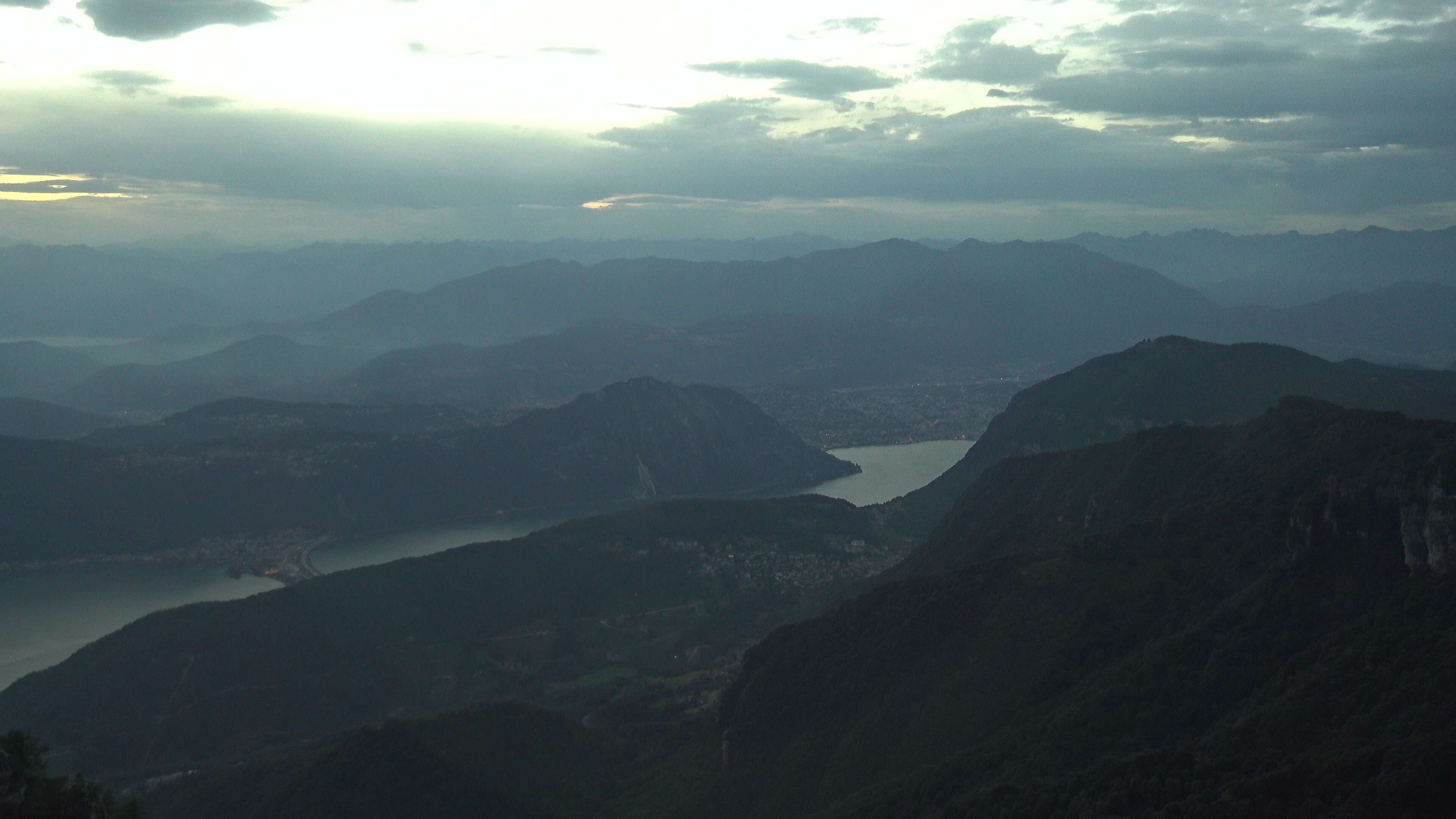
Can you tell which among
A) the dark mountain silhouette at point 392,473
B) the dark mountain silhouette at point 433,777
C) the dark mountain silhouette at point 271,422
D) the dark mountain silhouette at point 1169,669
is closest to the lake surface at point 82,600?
the dark mountain silhouette at point 392,473

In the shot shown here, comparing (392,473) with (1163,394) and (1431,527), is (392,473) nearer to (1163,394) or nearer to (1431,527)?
(1163,394)

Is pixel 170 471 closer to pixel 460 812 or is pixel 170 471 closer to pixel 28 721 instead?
pixel 28 721

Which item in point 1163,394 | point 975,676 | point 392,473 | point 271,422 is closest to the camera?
point 975,676

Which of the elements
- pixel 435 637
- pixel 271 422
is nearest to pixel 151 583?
pixel 435 637

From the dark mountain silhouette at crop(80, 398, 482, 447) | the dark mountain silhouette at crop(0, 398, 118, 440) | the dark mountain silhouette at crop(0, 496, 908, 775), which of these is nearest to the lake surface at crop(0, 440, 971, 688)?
the dark mountain silhouette at crop(0, 496, 908, 775)

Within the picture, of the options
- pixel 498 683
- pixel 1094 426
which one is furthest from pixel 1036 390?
pixel 498 683

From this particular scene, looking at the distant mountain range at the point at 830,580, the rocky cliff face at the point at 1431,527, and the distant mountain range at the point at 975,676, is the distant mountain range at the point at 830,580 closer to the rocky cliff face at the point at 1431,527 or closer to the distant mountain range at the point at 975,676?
the rocky cliff face at the point at 1431,527
